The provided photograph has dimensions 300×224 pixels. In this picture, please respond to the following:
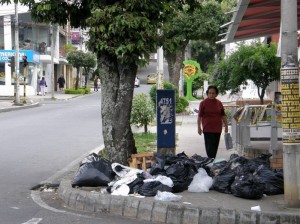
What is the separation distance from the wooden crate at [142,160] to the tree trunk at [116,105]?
1.05 feet

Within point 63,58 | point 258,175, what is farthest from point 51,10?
point 63,58

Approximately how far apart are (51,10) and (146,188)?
350 cm

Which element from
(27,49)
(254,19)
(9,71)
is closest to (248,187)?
(254,19)

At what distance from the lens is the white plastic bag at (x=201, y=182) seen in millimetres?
7906

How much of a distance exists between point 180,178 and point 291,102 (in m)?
2.04

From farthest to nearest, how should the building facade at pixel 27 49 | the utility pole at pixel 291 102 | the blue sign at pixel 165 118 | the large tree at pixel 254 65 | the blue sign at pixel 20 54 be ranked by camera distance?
the building facade at pixel 27 49 → the blue sign at pixel 20 54 → the large tree at pixel 254 65 → the blue sign at pixel 165 118 → the utility pole at pixel 291 102

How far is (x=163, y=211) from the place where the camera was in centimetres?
693

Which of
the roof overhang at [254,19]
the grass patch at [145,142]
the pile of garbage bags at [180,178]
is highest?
the roof overhang at [254,19]

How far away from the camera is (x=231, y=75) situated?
14852 millimetres

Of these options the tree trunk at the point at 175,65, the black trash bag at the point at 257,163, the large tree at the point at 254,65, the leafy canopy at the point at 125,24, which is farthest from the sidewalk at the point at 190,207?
the tree trunk at the point at 175,65

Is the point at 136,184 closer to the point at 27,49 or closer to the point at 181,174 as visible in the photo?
the point at 181,174

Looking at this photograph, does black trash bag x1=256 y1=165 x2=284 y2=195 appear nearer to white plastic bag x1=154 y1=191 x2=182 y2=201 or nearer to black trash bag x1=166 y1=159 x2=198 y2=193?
black trash bag x1=166 y1=159 x2=198 y2=193

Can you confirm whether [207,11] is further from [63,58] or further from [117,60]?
[63,58]

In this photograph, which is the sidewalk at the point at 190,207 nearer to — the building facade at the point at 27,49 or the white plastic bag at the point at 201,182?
the white plastic bag at the point at 201,182
